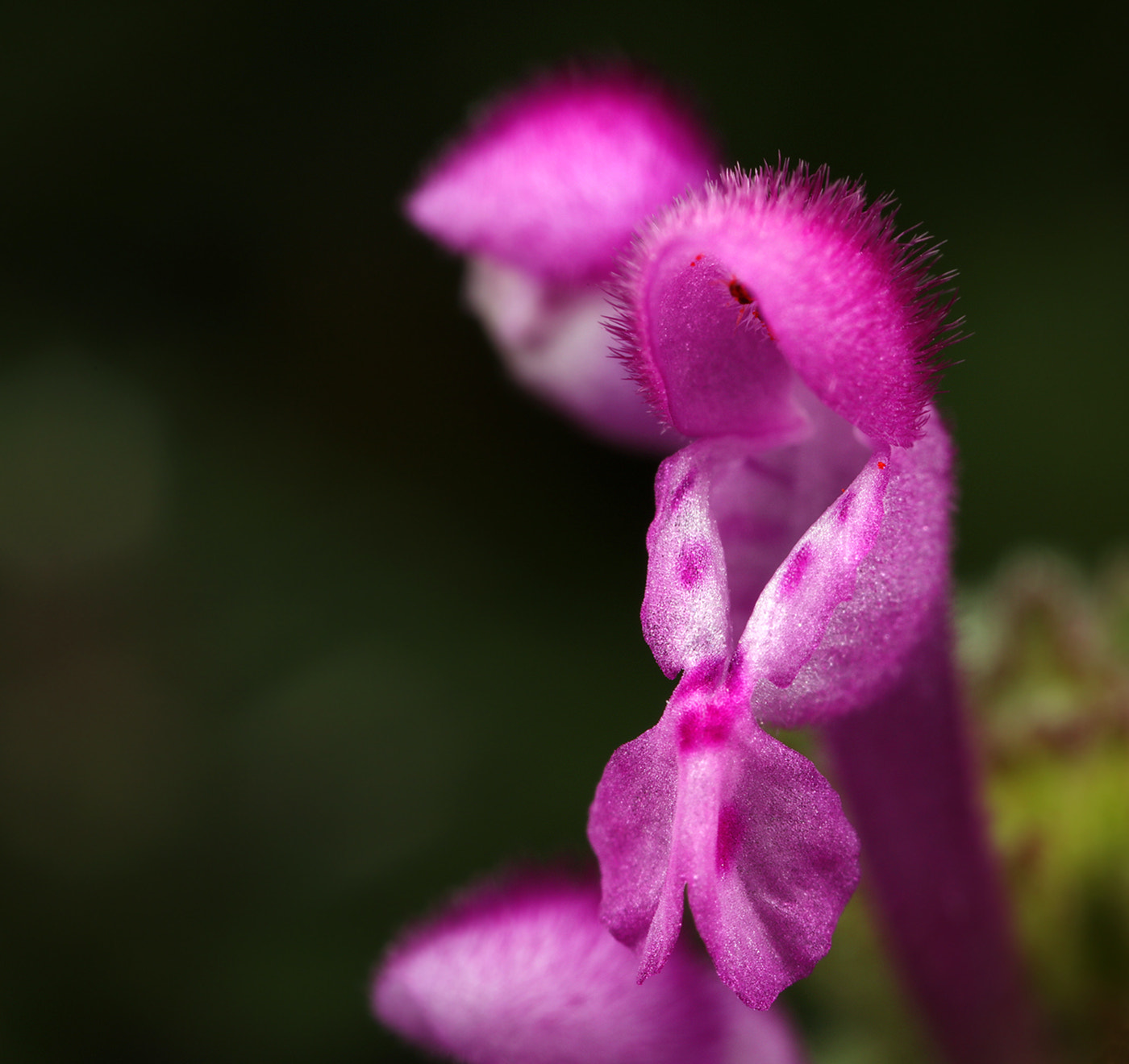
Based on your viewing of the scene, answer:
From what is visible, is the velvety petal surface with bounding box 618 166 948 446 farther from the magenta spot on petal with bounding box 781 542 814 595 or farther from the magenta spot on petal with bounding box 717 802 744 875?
the magenta spot on petal with bounding box 717 802 744 875

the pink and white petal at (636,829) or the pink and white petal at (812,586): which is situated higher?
the pink and white petal at (812,586)

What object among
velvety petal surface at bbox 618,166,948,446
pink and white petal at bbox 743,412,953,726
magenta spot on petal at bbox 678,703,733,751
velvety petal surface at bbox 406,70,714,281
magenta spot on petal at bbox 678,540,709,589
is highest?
velvety petal surface at bbox 406,70,714,281

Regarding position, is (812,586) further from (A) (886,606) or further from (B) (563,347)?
(B) (563,347)

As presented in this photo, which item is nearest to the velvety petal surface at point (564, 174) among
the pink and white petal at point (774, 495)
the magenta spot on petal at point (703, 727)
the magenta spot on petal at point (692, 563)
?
the pink and white petal at point (774, 495)

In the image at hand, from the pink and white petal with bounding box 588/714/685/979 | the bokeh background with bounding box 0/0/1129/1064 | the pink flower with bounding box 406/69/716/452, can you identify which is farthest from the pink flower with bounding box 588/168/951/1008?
the bokeh background with bounding box 0/0/1129/1064

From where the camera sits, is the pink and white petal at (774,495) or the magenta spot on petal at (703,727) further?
the pink and white petal at (774,495)

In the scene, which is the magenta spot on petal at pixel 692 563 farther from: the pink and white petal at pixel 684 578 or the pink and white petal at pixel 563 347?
the pink and white petal at pixel 563 347
